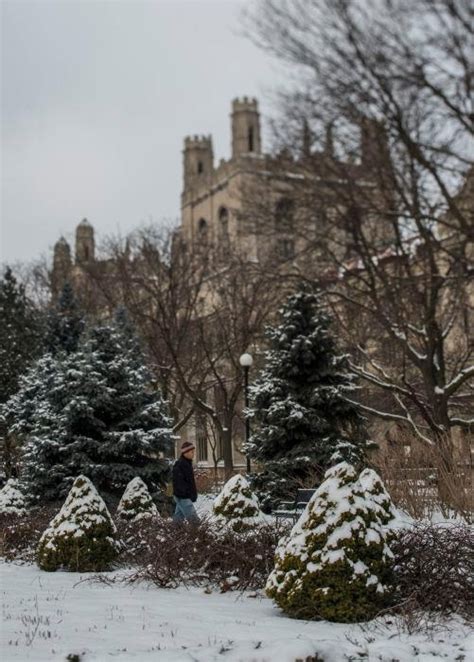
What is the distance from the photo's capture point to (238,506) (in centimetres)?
1230

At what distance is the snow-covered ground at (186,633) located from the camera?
611cm

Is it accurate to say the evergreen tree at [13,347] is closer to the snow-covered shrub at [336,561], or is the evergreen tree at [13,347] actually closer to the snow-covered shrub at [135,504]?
the snow-covered shrub at [135,504]

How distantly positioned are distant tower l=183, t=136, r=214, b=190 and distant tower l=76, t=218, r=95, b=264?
17.4 metres

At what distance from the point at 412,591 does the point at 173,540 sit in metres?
3.21

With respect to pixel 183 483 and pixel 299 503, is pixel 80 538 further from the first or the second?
pixel 299 503

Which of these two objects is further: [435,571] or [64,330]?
[64,330]

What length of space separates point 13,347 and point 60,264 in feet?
58.2

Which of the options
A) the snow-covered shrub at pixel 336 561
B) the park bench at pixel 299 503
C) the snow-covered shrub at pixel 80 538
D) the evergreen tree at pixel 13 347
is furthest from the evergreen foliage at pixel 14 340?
the snow-covered shrub at pixel 336 561

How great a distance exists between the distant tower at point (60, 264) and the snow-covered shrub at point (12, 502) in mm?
25183

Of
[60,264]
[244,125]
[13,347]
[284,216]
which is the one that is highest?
[244,125]

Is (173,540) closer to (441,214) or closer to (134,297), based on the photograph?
(441,214)

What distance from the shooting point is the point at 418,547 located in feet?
27.5

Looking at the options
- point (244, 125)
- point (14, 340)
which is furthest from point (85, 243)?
point (14, 340)

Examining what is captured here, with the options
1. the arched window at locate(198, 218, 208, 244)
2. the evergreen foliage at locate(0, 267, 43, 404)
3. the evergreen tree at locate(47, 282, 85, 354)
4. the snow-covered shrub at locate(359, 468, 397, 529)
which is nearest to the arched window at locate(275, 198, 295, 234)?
the snow-covered shrub at locate(359, 468, 397, 529)
